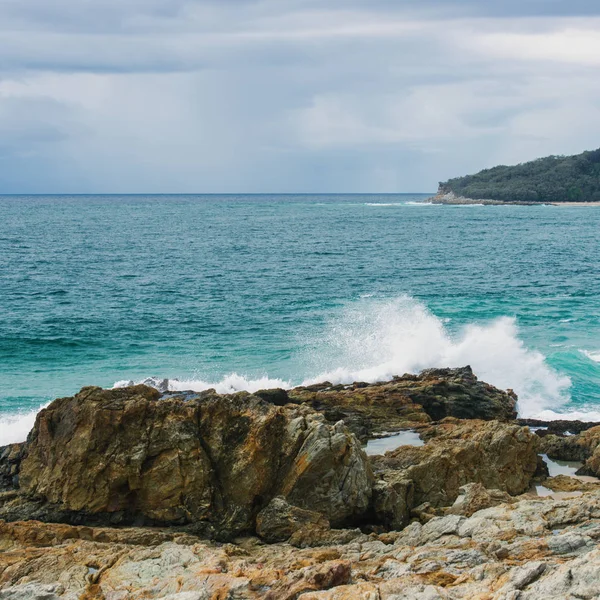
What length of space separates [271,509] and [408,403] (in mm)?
8796

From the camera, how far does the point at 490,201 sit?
194 m

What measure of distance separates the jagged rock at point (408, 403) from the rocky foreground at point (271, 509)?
98.3 inches

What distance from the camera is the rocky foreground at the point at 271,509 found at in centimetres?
851

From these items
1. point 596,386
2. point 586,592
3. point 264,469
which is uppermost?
point 586,592

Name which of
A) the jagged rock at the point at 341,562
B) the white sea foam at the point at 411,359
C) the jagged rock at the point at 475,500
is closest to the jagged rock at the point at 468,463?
the jagged rock at the point at 475,500

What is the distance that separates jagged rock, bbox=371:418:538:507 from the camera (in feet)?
46.4

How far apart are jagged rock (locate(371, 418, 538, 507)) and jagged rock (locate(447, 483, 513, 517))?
1.02m

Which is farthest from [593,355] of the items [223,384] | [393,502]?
[393,502]

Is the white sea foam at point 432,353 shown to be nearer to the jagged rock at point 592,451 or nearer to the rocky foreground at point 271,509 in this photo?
the jagged rock at point 592,451

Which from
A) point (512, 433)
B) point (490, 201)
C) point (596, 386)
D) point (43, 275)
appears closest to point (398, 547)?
point (512, 433)

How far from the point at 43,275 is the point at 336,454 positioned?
45293 millimetres

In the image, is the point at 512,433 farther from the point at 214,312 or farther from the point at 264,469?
the point at 214,312

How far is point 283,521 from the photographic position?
1212 centimetres

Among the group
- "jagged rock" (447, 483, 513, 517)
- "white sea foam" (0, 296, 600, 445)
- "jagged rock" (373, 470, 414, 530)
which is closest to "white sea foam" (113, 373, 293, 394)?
"white sea foam" (0, 296, 600, 445)
